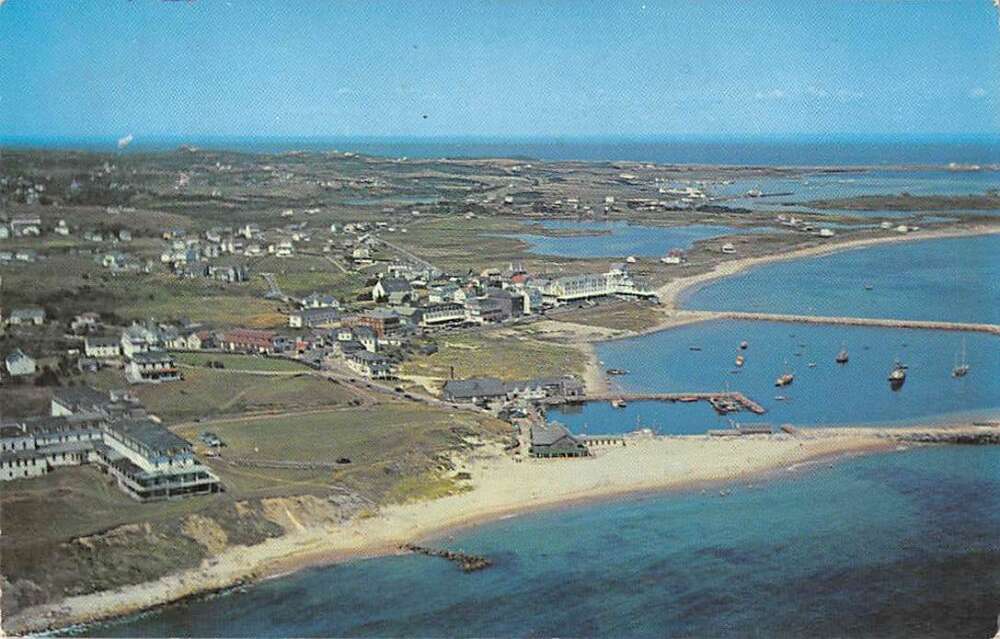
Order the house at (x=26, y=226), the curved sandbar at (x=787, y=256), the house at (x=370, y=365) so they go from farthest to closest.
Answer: the curved sandbar at (x=787, y=256), the house at (x=370, y=365), the house at (x=26, y=226)

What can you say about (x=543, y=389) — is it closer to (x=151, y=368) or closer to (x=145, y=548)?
(x=151, y=368)

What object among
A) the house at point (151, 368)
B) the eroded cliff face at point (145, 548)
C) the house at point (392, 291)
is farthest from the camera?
the house at point (392, 291)

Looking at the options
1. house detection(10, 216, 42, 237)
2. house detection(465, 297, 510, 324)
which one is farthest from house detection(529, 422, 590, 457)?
house detection(10, 216, 42, 237)

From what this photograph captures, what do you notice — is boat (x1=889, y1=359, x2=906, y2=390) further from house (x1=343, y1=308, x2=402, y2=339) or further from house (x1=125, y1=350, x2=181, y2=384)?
house (x1=125, y1=350, x2=181, y2=384)

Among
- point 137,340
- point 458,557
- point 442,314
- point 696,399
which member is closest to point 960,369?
point 696,399

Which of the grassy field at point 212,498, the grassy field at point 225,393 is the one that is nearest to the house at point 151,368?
the grassy field at point 225,393

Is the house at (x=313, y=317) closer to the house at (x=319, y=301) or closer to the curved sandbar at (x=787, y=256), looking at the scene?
the house at (x=319, y=301)
